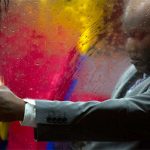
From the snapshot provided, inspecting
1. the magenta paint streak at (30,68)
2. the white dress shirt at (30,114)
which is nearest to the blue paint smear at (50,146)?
the magenta paint streak at (30,68)

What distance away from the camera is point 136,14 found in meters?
0.86

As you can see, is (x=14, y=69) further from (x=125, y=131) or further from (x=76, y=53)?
(x=125, y=131)

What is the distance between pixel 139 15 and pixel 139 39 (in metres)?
0.06

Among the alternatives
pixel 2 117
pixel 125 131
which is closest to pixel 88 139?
pixel 125 131

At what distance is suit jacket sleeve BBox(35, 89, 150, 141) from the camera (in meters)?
0.79

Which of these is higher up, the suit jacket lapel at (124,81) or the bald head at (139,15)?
the bald head at (139,15)

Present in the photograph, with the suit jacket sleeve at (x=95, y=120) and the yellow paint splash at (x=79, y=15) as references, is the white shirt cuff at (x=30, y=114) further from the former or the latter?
the yellow paint splash at (x=79, y=15)

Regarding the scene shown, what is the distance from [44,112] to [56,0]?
0.31 m

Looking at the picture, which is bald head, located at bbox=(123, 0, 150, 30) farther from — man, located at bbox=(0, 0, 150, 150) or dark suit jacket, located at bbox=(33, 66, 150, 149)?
dark suit jacket, located at bbox=(33, 66, 150, 149)

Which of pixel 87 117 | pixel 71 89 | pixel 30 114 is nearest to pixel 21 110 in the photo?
pixel 30 114

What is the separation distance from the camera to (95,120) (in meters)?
0.80

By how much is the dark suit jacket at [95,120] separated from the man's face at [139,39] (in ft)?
0.26

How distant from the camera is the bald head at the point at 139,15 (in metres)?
0.86

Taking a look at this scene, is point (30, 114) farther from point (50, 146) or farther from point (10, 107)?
point (50, 146)
